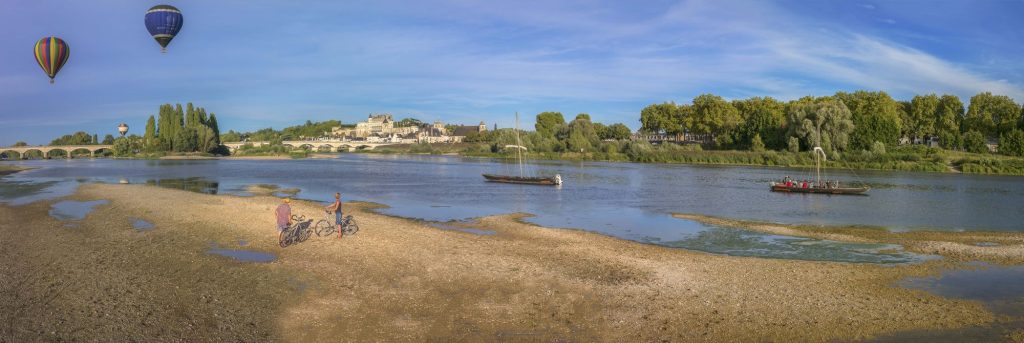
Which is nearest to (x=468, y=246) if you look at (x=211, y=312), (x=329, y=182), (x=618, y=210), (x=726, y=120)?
(x=211, y=312)

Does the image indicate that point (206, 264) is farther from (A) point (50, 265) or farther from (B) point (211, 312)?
(B) point (211, 312)

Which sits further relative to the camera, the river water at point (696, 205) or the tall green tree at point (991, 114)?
the tall green tree at point (991, 114)

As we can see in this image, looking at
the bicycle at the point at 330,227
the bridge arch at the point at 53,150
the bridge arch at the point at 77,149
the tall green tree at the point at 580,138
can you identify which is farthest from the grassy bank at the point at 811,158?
the bridge arch at the point at 53,150

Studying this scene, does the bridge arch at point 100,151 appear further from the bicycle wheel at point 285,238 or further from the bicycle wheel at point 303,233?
the bicycle wheel at point 285,238

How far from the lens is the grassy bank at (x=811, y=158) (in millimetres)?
85125

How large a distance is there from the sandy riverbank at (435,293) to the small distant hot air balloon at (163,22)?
28.3m

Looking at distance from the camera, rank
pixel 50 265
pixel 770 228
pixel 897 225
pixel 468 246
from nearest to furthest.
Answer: pixel 50 265 < pixel 468 246 < pixel 770 228 < pixel 897 225

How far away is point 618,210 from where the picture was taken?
3938 centimetres

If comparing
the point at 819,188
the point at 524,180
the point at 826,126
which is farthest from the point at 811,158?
the point at 524,180

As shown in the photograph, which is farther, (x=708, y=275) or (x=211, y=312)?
(x=708, y=275)

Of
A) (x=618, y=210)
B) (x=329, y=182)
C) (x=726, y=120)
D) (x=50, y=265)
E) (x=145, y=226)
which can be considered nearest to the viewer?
(x=50, y=265)

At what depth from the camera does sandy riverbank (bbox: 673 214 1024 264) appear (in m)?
23.2

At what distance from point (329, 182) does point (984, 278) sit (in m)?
54.9

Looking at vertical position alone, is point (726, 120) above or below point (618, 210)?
above
